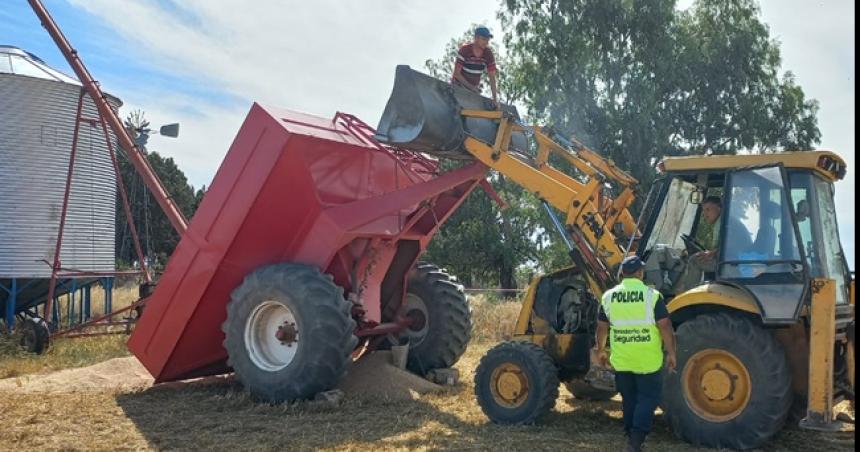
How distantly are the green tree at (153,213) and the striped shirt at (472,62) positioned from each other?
2845 cm

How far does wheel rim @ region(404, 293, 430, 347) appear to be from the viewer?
32.0ft

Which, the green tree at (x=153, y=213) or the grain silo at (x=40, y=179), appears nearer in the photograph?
the grain silo at (x=40, y=179)

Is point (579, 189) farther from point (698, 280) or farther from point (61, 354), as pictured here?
point (61, 354)

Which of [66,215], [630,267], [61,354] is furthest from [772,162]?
[66,215]

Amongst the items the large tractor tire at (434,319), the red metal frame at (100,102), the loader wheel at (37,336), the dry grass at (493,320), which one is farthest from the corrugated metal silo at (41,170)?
the large tractor tire at (434,319)

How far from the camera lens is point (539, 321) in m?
7.70

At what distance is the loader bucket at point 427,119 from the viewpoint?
7.63 metres

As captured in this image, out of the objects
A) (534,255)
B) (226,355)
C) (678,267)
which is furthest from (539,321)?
(534,255)

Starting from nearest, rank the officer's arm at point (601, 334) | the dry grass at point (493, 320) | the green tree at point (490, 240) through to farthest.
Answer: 1. the officer's arm at point (601, 334)
2. the dry grass at point (493, 320)
3. the green tree at point (490, 240)

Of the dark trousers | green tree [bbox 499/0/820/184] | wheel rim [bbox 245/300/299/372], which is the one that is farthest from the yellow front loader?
green tree [bbox 499/0/820/184]

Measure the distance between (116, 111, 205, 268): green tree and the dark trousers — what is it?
31.2 metres

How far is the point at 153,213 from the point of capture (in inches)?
1604

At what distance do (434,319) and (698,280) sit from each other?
3.82m

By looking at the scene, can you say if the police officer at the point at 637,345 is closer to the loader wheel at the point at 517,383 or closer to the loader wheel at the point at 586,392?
the loader wheel at the point at 517,383
